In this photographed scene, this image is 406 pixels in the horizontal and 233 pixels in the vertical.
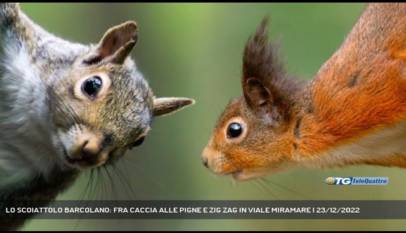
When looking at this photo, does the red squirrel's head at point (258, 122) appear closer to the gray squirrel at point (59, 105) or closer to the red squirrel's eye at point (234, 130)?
the red squirrel's eye at point (234, 130)

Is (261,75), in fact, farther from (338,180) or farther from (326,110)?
(338,180)

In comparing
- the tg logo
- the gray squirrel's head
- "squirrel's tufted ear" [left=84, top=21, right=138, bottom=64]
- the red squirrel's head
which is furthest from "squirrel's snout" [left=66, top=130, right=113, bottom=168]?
the tg logo

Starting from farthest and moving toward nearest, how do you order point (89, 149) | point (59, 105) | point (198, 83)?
point (198, 83)
point (59, 105)
point (89, 149)

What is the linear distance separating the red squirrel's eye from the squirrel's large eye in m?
0.39

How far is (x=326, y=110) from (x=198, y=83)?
39cm

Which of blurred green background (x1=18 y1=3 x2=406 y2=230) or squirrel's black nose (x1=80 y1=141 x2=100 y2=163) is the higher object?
blurred green background (x1=18 y1=3 x2=406 y2=230)

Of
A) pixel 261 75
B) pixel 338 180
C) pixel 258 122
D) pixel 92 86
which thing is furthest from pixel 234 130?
pixel 92 86

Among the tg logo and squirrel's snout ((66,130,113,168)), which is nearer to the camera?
squirrel's snout ((66,130,113,168))

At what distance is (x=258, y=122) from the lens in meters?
2.56

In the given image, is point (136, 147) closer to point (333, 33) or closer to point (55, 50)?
point (55, 50)

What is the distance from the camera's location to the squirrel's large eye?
2402mm

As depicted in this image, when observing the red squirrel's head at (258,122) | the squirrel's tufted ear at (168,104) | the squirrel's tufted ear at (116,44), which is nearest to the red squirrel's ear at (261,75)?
the red squirrel's head at (258,122)

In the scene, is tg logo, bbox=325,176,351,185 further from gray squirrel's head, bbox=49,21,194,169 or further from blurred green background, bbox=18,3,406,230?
gray squirrel's head, bbox=49,21,194,169

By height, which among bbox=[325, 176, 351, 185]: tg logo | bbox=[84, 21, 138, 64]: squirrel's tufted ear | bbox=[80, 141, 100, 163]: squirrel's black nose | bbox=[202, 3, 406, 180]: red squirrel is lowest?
bbox=[80, 141, 100, 163]: squirrel's black nose
